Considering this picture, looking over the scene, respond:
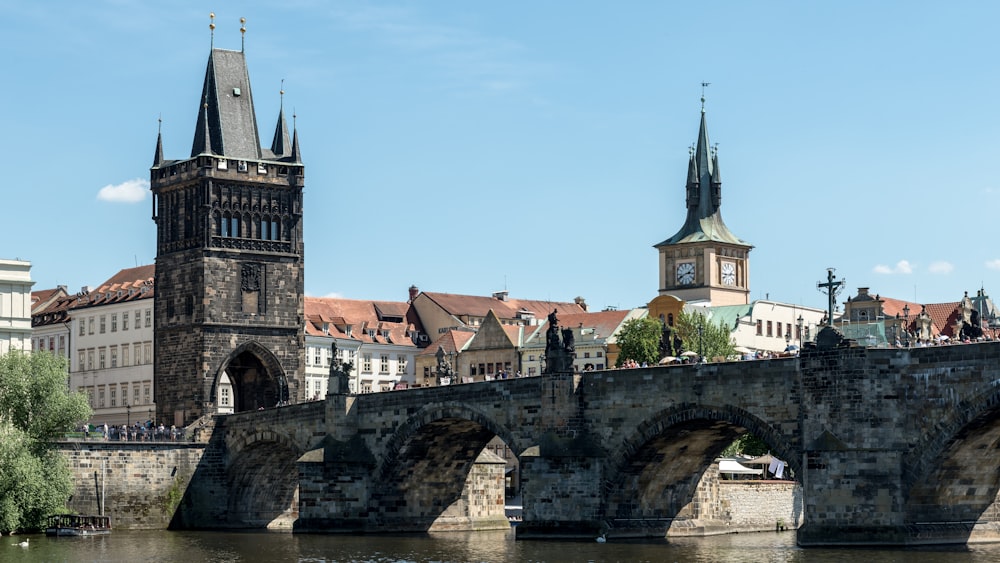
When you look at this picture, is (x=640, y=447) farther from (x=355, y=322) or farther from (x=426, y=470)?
(x=355, y=322)

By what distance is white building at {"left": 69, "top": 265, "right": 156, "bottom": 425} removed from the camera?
11631cm

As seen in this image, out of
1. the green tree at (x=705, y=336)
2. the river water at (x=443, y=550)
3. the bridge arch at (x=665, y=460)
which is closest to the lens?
the river water at (x=443, y=550)

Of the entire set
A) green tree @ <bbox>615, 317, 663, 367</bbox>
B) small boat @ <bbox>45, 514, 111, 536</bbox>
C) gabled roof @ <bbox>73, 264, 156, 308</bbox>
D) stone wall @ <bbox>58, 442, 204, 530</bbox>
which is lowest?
small boat @ <bbox>45, 514, 111, 536</bbox>

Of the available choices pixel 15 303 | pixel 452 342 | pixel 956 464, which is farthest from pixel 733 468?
pixel 452 342

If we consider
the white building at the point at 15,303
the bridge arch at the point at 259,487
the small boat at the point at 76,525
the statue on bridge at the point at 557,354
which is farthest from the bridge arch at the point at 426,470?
the white building at the point at 15,303

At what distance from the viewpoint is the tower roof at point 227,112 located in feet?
344

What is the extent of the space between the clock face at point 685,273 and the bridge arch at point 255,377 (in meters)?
62.2

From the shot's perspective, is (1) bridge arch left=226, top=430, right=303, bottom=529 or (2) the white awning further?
(1) bridge arch left=226, top=430, right=303, bottom=529

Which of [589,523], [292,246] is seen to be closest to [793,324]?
[292,246]

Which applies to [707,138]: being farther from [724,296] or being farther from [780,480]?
[780,480]

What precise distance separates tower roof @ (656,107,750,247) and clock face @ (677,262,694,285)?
2120 mm

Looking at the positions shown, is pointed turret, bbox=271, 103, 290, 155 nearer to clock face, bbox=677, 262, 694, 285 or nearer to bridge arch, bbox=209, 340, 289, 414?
bridge arch, bbox=209, 340, 289, 414

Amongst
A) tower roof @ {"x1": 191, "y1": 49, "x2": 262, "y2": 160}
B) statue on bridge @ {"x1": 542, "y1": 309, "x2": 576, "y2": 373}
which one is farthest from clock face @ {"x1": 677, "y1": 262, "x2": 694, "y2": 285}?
statue on bridge @ {"x1": 542, "y1": 309, "x2": 576, "y2": 373}

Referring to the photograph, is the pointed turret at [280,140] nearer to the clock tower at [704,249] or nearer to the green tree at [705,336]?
the green tree at [705,336]
